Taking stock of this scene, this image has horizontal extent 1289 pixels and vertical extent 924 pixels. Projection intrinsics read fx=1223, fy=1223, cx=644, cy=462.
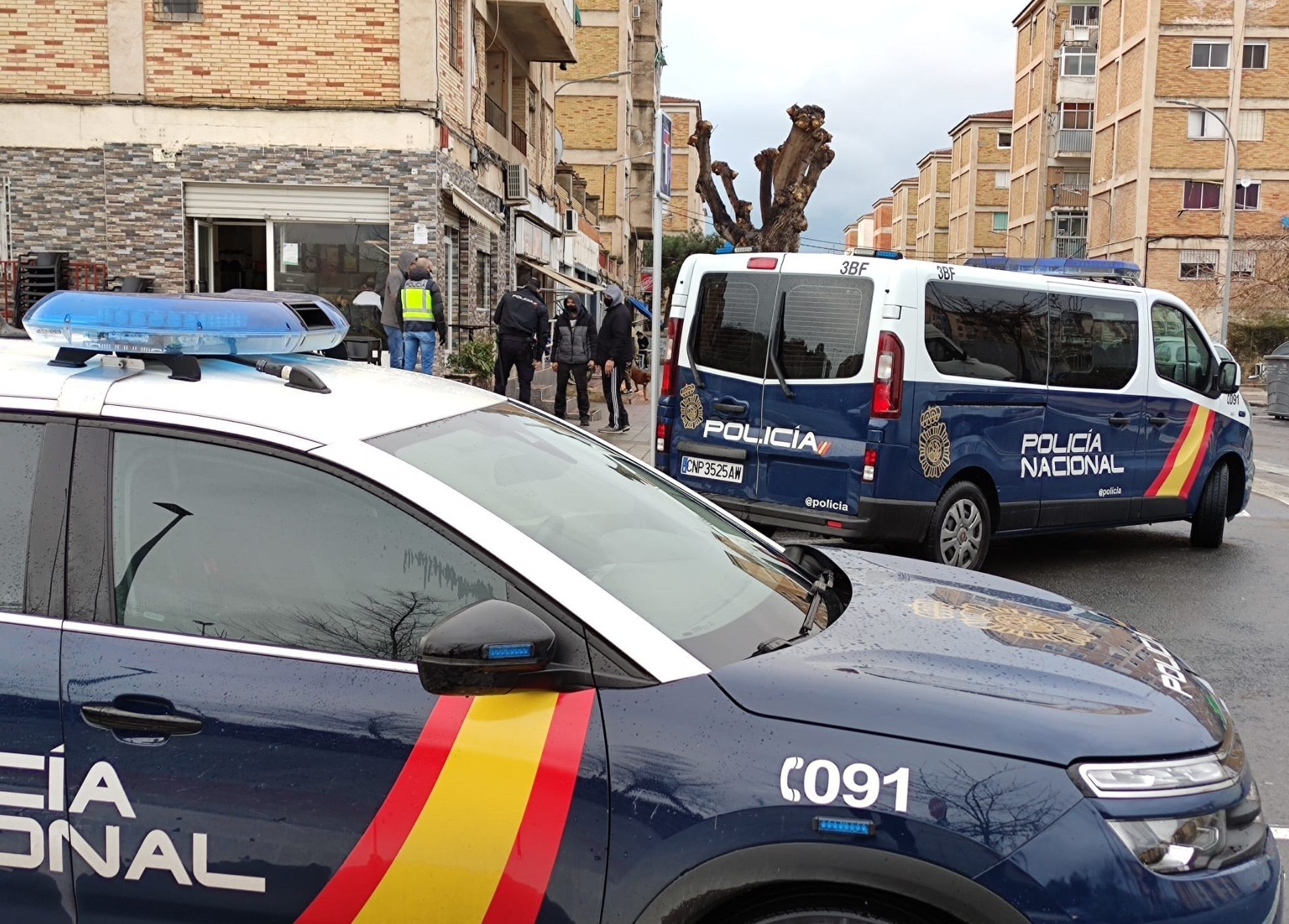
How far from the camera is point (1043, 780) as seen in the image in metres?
2.25

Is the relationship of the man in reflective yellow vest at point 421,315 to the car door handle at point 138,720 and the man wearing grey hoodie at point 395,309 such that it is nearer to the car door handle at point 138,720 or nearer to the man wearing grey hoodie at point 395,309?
the man wearing grey hoodie at point 395,309

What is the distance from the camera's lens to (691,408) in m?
8.59

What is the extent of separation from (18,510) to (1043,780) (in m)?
2.13

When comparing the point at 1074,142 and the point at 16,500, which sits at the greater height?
the point at 1074,142

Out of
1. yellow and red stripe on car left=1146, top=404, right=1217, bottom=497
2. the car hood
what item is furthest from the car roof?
yellow and red stripe on car left=1146, top=404, right=1217, bottom=497

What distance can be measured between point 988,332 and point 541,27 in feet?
59.2

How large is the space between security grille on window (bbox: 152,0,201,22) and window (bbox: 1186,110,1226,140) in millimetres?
49703

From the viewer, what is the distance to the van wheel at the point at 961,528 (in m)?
7.89

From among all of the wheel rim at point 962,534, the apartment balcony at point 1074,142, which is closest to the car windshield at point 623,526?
the wheel rim at point 962,534

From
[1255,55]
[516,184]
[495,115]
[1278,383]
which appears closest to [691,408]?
[495,115]

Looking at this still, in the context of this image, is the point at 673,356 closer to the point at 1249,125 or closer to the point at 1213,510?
the point at 1213,510

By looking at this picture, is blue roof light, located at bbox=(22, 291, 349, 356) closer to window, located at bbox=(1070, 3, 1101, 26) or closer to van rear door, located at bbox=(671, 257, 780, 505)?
van rear door, located at bbox=(671, 257, 780, 505)

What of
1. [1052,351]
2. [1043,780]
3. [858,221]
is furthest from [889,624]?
[858,221]

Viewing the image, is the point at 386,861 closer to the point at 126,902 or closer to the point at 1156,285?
the point at 126,902
